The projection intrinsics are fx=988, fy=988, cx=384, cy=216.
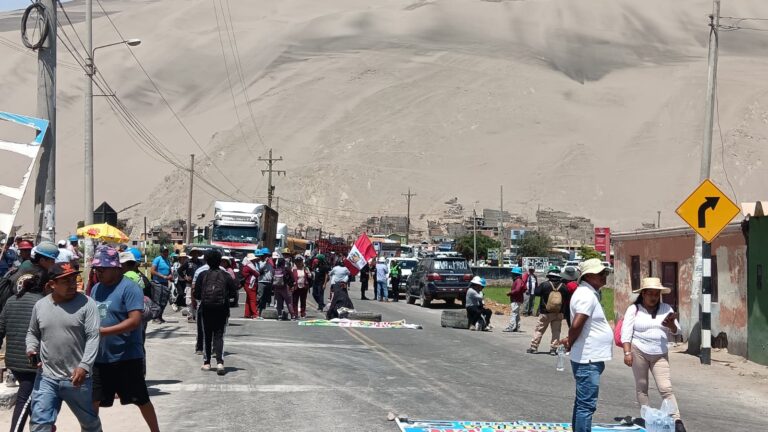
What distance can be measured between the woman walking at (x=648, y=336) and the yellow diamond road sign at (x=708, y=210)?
24.4 ft

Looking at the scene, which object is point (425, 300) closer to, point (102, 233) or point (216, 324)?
point (102, 233)

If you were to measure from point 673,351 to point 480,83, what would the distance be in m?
141

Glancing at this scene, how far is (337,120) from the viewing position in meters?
147

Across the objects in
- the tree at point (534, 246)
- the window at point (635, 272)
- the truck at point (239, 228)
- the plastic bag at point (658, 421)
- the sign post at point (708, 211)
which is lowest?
the plastic bag at point (658, 421)

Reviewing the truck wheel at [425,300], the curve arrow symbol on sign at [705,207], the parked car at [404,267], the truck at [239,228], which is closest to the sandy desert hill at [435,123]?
the parked car at [404,267]

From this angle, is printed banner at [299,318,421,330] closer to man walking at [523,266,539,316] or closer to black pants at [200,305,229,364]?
man walking at [523,266,539,316]

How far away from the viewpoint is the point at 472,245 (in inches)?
4203

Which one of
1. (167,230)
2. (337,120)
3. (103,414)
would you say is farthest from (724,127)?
(103,414)

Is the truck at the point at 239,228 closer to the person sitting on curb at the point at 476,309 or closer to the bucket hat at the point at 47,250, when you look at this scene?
the person sitting on curb at the point at 476,309

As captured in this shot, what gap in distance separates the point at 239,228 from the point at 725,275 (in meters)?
29.0

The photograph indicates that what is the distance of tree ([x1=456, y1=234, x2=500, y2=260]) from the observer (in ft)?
347

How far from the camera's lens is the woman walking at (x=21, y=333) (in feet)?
27.0

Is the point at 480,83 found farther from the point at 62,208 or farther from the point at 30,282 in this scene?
the point at 30,282

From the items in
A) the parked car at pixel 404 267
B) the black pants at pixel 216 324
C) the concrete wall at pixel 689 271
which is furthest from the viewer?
the parked car at pixel 404 267
